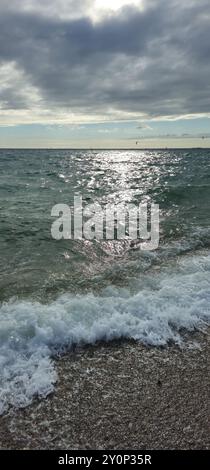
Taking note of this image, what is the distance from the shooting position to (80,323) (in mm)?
6203

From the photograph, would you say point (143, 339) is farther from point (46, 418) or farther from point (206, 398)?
point (46, 418)

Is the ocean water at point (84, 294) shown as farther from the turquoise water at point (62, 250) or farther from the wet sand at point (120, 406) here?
the wet sand at point (120, 406)

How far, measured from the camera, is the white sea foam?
16.1 feet

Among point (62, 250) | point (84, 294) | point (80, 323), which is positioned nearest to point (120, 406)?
point (80, 323)

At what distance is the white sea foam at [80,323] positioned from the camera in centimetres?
490

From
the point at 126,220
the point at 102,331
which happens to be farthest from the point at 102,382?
the point at 126,220

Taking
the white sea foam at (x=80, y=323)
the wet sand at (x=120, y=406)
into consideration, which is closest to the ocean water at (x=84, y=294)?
the white sea foam at (x=80, y=323)

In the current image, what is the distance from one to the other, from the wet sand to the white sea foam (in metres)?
0.28

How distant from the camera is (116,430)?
415 cm

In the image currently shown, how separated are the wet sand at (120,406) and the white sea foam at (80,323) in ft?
0.93

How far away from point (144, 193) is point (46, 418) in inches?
785

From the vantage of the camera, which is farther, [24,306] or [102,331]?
[24,306]

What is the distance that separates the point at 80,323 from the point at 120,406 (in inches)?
75.4
